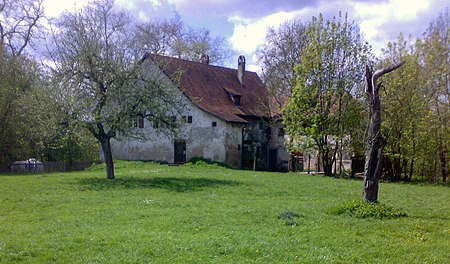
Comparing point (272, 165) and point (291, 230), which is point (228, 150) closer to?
point (272, 165)

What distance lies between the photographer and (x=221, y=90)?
39.5 meters

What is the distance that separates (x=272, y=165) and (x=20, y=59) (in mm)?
23154

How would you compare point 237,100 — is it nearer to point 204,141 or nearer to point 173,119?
point 204,141

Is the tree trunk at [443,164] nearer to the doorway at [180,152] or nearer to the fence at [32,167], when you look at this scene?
the doorway at [180,152]

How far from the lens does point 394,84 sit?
27.2 meters

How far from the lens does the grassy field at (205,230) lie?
7402 millimetres

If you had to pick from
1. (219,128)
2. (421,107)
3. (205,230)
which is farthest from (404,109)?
(205,230)

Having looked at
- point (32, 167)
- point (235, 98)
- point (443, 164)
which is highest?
point (235, 98)

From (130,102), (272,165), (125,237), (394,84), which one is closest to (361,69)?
(394,84)

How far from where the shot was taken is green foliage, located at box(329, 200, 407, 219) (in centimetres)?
1129

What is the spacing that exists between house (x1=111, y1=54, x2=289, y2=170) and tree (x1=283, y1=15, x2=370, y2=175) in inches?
246

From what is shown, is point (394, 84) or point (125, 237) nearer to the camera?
point (125, 237)

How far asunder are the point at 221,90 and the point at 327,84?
11867mm

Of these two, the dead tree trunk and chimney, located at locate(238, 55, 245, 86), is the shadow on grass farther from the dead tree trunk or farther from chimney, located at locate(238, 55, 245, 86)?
chimney, located at locate(238, 55, 245, 86)
